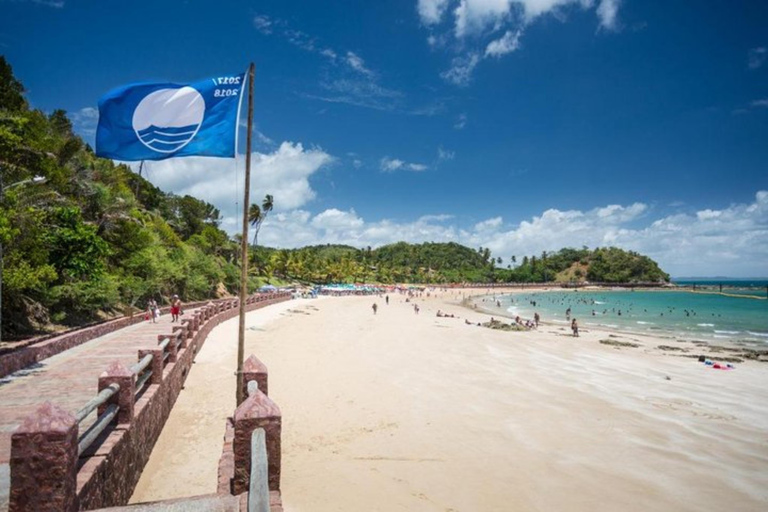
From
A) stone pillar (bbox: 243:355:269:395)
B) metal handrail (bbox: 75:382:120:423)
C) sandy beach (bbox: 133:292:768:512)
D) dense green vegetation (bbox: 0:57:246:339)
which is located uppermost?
dense green vegetation (bbox: 0:57:246:339)

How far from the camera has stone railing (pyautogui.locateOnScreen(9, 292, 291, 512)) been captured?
3.97 metres

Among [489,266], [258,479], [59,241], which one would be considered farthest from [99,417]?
[489,266]

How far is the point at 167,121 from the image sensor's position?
780 centimetres

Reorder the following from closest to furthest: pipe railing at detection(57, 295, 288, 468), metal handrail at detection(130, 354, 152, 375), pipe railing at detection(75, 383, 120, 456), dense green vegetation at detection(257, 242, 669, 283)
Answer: pipe railing at detection(75, 383, 120, 456) → pipe railing at detection(57, 295, 288, 468) → metal handrail at detection(130, 354, 152, 375) → dense green vegetation at detection(257, 242, 669, 283)

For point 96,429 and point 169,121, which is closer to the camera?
point 96,429

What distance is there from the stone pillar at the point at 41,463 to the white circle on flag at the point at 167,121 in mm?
5197

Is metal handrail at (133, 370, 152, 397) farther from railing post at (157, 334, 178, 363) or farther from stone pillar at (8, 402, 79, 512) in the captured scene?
stone pillar at (8, 402, 79, 512)

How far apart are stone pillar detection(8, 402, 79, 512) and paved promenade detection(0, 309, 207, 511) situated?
639 mm

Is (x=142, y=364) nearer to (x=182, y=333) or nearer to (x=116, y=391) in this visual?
(x=116, y=391)

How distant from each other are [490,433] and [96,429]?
9087 millimetres

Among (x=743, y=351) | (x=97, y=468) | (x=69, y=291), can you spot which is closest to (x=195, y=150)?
(x=97, y=468)

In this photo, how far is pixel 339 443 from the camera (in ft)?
33.6

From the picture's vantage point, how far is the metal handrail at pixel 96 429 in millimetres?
5151

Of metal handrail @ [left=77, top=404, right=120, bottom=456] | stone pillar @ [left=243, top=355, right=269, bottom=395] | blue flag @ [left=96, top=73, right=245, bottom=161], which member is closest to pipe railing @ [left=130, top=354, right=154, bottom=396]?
metal handrail @ [left=77, top=404, right=120, bottom=456]
